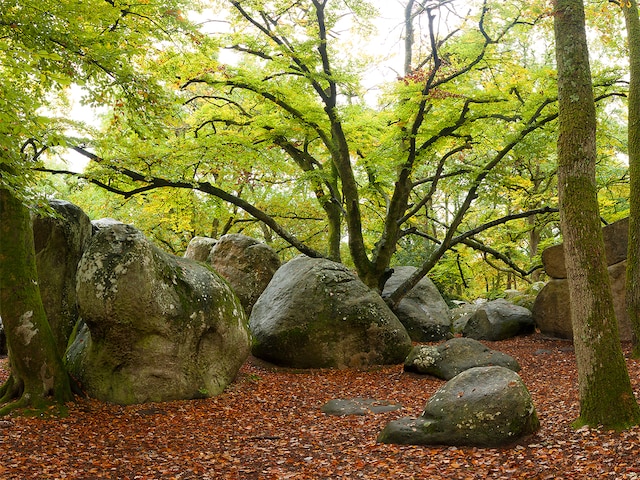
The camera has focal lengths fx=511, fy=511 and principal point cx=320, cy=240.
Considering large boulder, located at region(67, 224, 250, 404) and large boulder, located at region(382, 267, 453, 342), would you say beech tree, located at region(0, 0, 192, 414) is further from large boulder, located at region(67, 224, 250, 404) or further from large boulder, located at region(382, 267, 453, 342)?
large boulder, located at region(382, 267, 453, 342)

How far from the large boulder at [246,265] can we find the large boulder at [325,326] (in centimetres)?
250

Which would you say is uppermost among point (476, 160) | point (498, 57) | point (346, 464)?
point (498, 57)

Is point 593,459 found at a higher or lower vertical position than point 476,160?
lower

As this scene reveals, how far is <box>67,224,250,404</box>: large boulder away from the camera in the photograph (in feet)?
26.2

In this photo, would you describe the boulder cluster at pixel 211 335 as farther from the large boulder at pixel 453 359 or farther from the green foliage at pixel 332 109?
the green foliage at pixel 332 109

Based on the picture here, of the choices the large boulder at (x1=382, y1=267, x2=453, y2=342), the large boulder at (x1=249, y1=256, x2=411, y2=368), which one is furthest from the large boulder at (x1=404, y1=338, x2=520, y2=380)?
the large boulder at (x1=382, y1=267, x2=453, y2=342)

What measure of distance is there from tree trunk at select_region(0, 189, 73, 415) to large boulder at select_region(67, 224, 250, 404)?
82cm

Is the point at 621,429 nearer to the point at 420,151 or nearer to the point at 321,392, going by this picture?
the point at 321,392

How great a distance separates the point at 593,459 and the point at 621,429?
0.74 m

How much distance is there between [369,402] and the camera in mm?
8523

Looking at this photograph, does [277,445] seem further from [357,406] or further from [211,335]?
[211,335]

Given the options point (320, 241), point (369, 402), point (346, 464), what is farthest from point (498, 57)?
point (320, 241)

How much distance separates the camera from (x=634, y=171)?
930cm

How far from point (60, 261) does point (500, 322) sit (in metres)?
11.8
